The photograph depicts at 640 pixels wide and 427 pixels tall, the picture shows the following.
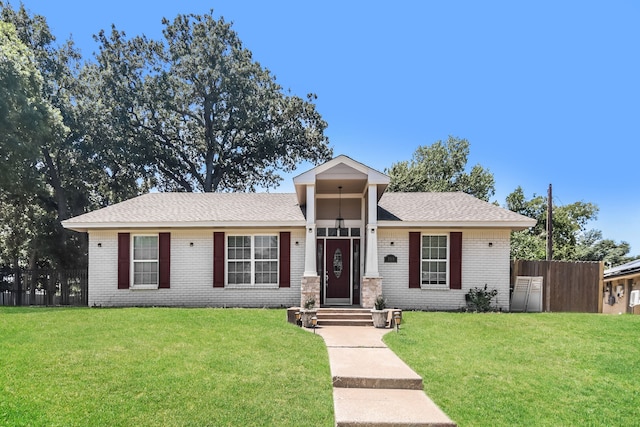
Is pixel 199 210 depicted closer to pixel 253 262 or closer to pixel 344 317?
pixel 253 262

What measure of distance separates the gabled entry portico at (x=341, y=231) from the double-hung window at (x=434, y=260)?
6.57ft

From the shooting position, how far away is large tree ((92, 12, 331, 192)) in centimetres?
2648

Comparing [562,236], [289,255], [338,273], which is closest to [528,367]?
[338,273]

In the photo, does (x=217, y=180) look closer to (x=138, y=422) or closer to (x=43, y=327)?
(x=43, y=327)

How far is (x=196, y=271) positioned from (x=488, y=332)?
29.9 feet

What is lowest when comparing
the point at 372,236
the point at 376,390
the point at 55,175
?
the point at 376,390

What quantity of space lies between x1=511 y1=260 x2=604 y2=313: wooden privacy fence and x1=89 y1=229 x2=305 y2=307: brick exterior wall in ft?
28.0

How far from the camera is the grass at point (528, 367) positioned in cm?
525

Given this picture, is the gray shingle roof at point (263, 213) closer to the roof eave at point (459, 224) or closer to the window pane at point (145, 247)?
the roof eave at point (459, 224)

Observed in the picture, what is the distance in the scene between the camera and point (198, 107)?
28.3 m

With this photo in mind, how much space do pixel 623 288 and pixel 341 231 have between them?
18017mm

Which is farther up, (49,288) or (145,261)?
(145,261)

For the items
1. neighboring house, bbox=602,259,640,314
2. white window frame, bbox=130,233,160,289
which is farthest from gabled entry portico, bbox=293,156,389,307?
neighboring house, bbox=602,259,640,314

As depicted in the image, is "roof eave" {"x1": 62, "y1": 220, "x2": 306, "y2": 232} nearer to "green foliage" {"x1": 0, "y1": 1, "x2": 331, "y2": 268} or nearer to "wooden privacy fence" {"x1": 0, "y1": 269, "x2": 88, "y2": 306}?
"wooden privacy fence" {"x1": 0, "y1": 269, "x2": 88, "y2": 306}
